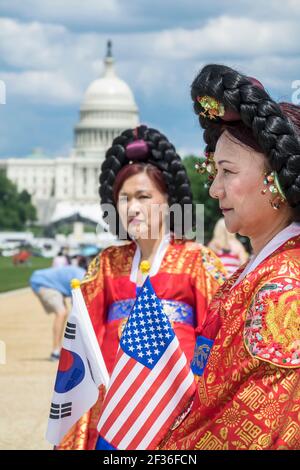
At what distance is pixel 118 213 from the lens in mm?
5785

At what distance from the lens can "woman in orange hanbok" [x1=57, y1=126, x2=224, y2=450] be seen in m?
5.42

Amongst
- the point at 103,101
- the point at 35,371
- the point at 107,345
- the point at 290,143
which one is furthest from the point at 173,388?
the point at 103,101

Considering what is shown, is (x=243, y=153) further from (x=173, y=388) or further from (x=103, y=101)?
(x=103, y=101)

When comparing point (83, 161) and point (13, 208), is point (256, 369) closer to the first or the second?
point (13, 208)

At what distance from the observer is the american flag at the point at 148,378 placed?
343 centimetres

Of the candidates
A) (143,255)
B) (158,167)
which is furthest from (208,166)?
(158,167)

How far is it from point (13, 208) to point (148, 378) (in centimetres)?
12801

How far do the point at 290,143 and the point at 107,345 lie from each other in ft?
8.22

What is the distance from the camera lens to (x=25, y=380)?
13344mm

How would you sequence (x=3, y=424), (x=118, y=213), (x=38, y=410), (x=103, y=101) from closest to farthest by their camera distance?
(x=118, y=213) < (x=3, y=424) < (x=38, y=410) < (x=103, y=101)

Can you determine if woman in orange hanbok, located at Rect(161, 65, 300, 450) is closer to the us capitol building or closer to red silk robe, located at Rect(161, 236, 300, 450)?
red silk robe, located at Rect(161, 236, 300, 450)

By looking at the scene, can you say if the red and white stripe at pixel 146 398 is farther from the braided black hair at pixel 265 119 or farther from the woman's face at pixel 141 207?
the woman's face at pixel 141 207

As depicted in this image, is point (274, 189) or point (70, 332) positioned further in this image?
point (70, 332)

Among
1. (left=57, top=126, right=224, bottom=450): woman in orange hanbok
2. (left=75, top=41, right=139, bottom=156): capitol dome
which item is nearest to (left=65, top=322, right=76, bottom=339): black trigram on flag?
(left=57, top=126, right=224, bottom=450): woman in orange hanbok
